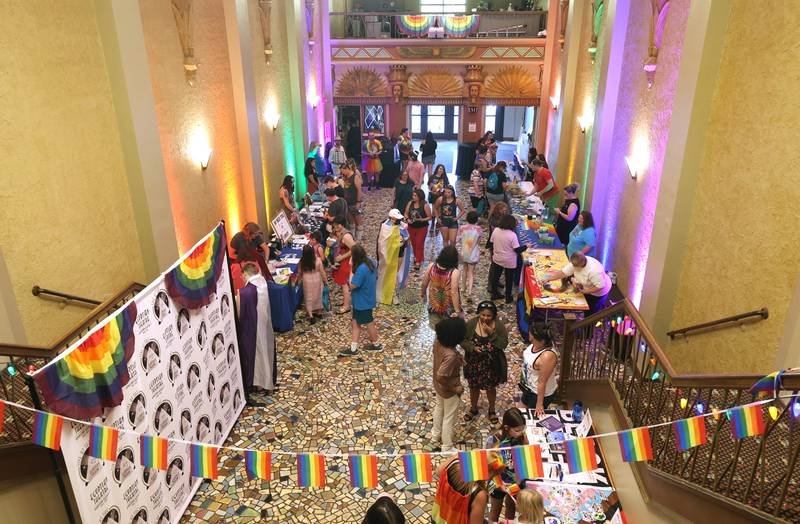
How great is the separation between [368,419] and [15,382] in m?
3.42

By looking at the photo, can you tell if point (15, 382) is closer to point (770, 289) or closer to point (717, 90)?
point (770, 289)

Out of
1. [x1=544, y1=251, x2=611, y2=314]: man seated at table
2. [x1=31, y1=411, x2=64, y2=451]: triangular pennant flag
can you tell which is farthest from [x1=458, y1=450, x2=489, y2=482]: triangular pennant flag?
[x1=544, y1=251, x2=611, y2=314]: man seated at table

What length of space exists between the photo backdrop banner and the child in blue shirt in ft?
5.76

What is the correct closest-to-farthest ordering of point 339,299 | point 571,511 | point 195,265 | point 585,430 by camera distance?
point 571,511, point 195,265, point 585,430, point 339,299

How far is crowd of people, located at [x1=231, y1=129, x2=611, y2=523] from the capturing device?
4656 millimetres

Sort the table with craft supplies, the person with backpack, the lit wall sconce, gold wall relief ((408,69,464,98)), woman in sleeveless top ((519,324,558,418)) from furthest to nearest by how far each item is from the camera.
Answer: gold wall relief ((408,69,464,98)), the person with backpack, the lit wall sconce, woman in sleeveless top ((519,324,558,418)), the table with craft supplies

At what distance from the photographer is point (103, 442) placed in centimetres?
365

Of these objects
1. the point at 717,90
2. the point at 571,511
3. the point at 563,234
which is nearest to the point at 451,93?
the point at 563,234

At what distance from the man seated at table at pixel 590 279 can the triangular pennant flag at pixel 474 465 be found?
3.98 meters

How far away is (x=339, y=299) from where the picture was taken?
368 inches

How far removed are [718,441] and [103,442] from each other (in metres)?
4.14

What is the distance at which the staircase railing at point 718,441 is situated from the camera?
10.3ft

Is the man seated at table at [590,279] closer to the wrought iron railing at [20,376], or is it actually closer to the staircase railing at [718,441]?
the staircase railing at [718,441]

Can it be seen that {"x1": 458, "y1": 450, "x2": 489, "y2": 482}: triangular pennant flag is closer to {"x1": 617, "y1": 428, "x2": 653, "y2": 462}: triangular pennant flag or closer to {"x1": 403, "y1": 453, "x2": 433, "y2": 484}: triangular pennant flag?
{"x1": 403, "y1": 453, "x2": 433, "y2": 484}: triangular pennant flag
